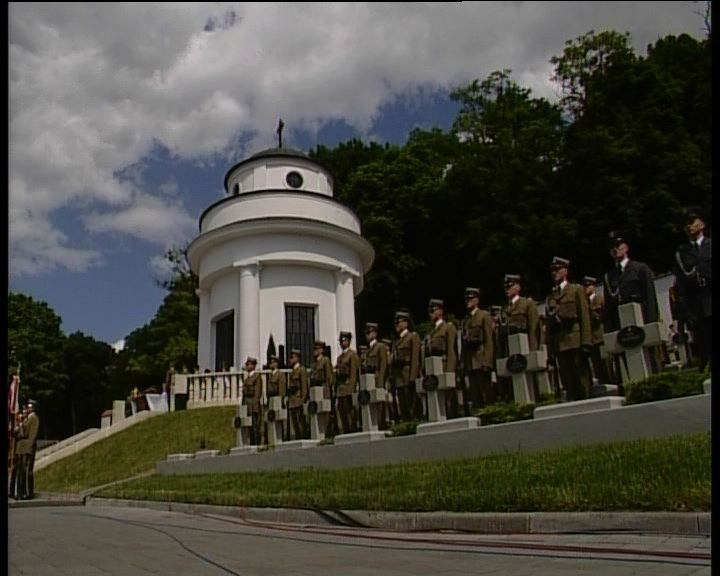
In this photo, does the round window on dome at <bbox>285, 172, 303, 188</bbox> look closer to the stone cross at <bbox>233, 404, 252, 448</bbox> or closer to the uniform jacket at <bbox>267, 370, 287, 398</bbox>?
the stone cross at <bbox>233, 404, 252, 448</bbox>

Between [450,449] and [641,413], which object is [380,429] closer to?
[450,449]

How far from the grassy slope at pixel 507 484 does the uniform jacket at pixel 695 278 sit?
2.40 m

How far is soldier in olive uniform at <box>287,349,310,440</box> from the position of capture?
16.0 meters

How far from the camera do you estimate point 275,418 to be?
16734 mm

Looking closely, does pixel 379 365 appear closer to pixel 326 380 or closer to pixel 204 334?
pixel 326 380

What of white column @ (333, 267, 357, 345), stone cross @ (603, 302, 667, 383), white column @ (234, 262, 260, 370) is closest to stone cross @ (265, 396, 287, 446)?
stone cross @ (603, 302, 667, 383)

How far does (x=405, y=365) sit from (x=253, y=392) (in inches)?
201

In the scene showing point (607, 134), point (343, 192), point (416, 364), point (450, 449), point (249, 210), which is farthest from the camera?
point (343, 192)

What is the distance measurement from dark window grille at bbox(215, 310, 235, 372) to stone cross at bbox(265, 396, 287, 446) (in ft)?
Result: 41.6

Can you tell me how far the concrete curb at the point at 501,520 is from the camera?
246 inches

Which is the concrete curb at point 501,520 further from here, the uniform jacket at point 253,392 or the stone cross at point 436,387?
the uniform jacket at point 253,392

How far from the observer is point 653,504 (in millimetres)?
6520

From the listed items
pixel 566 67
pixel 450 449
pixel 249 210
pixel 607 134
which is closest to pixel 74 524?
pixel 450 449

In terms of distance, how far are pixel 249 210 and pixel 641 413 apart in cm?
2235
